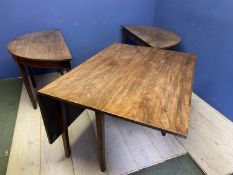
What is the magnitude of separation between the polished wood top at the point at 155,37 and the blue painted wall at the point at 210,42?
7.4 inches

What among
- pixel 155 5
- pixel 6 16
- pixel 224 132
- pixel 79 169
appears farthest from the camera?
pixel 155 5

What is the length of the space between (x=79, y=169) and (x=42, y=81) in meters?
1.31

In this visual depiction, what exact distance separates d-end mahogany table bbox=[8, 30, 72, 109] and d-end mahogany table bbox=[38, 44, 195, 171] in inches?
11.4

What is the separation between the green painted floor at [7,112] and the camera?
4.53 ft

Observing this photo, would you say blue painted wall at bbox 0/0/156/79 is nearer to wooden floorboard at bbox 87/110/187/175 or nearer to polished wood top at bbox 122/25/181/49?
polished wood top at bbox 122/25/181/49

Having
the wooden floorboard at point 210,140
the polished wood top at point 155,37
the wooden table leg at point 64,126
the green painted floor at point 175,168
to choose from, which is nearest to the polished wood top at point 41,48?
the wooden table leg at point 64,126

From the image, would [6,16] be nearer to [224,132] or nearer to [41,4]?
[41,4]

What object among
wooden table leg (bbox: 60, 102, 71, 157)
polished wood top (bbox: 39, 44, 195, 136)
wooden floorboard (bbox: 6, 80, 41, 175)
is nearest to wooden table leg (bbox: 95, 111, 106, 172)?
polished wood top (bbox: 39, 44, 195, 136)

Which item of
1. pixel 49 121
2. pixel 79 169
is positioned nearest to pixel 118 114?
pixel 49 121

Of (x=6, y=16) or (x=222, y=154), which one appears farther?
(x=6, y=16)

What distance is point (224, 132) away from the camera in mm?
1594

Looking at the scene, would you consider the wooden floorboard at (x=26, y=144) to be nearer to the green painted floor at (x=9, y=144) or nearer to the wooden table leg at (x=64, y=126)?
the green painted floor at (x=9, y=144)

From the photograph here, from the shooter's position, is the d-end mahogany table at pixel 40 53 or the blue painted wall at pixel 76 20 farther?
the blue painted wall at pixel 76 20

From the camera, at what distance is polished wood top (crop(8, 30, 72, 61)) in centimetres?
143
